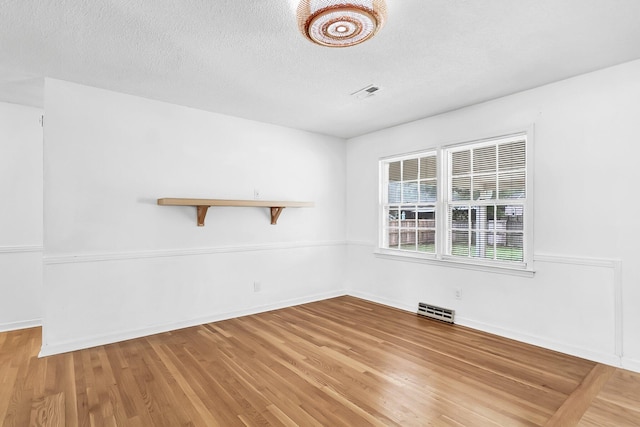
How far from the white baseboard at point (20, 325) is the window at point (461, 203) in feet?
14.6

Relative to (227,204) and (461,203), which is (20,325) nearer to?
(227,204)

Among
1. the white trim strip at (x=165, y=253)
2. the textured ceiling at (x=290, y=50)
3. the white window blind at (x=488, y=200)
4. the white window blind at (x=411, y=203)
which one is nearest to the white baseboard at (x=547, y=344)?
the white window blind at (x=488, y=200)

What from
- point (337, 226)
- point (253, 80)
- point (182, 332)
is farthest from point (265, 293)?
point (253, 80)

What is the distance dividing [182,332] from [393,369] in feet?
A: 7.51

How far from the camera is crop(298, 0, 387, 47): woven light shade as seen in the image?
181cm

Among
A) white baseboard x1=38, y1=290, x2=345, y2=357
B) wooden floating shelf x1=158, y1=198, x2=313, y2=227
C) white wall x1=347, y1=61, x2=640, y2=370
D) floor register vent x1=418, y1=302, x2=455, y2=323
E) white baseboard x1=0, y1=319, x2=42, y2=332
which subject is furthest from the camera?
floor register vent x1=418, y1=302, x2=455, y2=323

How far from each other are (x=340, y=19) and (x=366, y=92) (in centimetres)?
154

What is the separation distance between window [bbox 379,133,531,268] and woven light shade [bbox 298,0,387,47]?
2.30 m

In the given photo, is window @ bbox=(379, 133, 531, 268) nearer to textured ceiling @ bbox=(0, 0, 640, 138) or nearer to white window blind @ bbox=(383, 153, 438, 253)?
white window blind @ bbox=(383, 153, 438, 253)

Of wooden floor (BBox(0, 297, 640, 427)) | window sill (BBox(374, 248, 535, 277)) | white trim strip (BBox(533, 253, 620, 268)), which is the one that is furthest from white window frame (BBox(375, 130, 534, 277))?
wooden floor (BBox(0, 297, 640, 427))

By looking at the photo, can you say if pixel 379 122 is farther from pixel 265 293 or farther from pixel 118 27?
pixel 118 27

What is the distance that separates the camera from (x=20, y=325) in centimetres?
379

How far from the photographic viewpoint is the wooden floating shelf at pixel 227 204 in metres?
3.54

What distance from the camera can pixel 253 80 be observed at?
10.2ft
